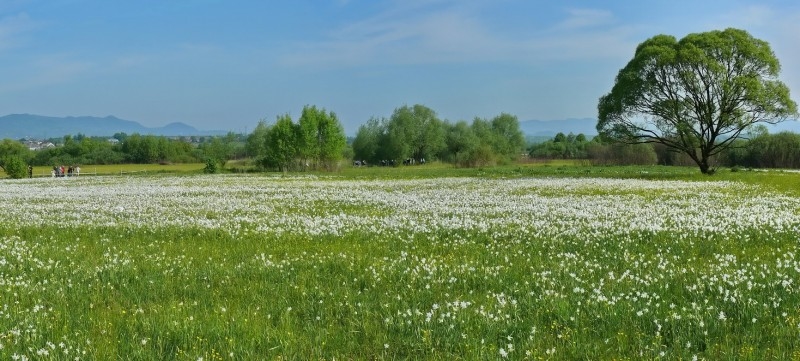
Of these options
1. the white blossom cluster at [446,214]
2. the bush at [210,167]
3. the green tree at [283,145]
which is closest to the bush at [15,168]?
the bush at [210,167]

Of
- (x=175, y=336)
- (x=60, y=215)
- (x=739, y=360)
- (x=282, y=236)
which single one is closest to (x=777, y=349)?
(x=739, y=360)

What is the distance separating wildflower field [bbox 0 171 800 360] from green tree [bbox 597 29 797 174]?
29.8 m

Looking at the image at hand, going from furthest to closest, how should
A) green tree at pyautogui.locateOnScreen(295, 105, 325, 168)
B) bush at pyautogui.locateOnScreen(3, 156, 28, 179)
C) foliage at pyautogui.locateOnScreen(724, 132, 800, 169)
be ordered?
green tree at pyautogui.locateOnScreen(295, 105, 325, 168), foliage at pyautogui.locateOnScreen(724, 132, 800, 169), bush at pyautogui.locateOnScreen(3, 156, 28, 179)

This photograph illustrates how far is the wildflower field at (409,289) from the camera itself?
567 cm

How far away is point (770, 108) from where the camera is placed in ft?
134

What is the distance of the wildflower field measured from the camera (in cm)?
567

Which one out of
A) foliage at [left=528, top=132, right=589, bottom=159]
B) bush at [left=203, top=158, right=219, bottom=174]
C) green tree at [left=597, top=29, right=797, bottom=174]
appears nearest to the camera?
green tree at [left=597, top=29, right=797, bottom=174]

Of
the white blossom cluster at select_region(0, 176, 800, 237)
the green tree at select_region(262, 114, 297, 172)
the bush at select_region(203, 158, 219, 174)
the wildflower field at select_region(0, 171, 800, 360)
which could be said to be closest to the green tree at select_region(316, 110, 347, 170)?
the green tree at select_region(262, 114, 297, 172)

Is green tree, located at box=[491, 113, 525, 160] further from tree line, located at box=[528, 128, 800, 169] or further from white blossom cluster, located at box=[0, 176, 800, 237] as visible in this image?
white blossom cluster, located at box=[0, 176, 800, 237]

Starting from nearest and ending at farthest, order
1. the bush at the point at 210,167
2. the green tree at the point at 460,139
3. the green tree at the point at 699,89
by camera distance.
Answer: the green tree at the point at 699,89
the bush at the point at 210,167
the green tree at the point at 460,139

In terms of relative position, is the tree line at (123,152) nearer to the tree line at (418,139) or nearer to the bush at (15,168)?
the tree line at (418,139)

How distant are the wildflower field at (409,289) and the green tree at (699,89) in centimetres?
2982

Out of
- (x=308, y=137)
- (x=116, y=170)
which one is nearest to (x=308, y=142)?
(x=308, y=137)

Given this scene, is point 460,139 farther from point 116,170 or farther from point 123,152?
point 123,152
